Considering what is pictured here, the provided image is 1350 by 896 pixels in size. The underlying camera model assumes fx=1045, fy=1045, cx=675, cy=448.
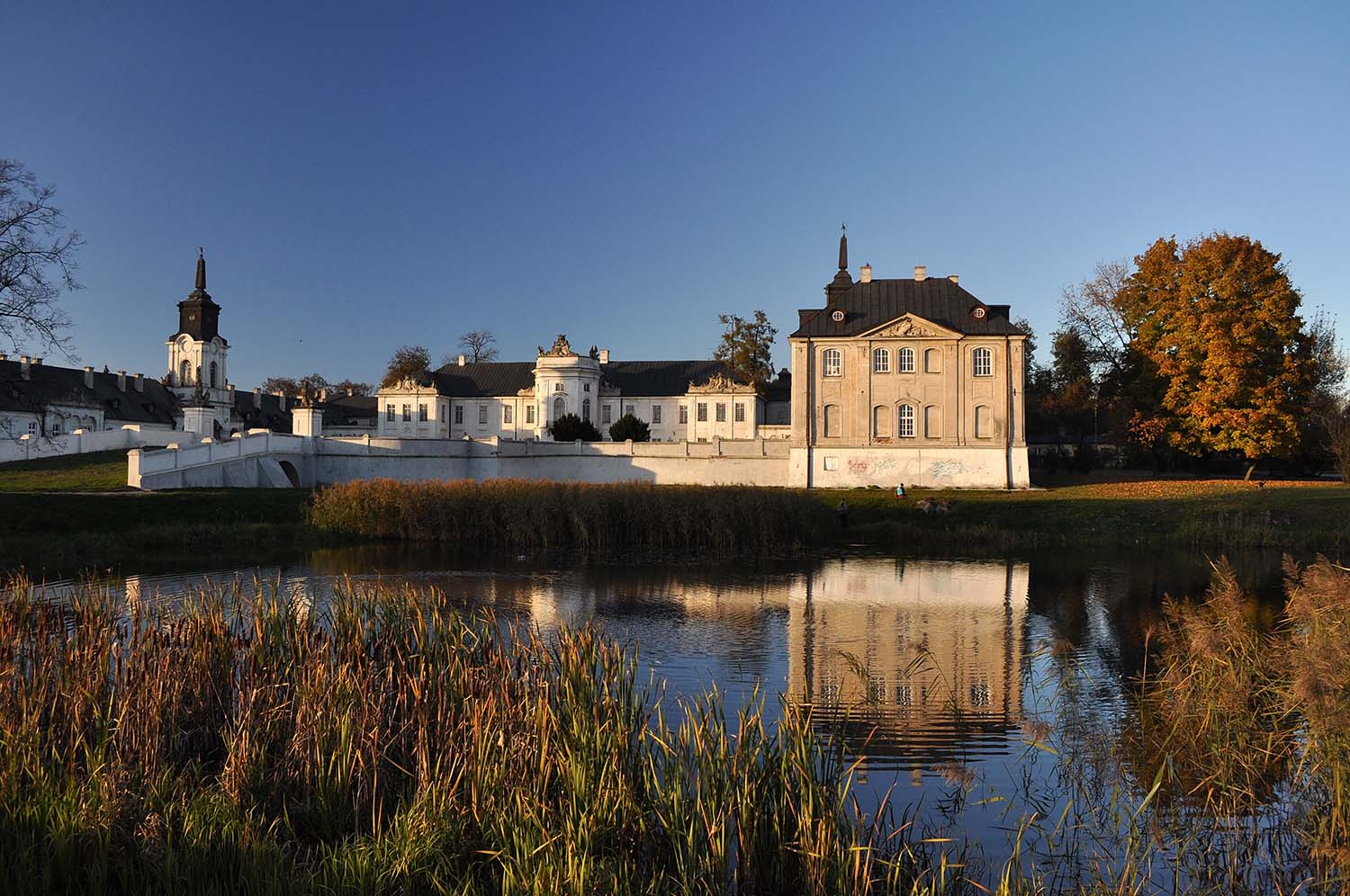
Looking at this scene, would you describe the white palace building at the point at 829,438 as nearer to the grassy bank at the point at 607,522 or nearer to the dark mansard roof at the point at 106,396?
the dark mansard roof at the point at 106,396

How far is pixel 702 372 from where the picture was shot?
73438 mm

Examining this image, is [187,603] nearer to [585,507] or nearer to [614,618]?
[614,618]

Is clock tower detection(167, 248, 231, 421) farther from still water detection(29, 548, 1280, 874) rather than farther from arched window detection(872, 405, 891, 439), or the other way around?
still water detection(29, 548, 1280, 874)

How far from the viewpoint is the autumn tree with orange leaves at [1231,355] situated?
133 feet

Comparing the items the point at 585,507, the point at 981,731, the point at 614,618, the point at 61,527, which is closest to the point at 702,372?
the point at 585,507

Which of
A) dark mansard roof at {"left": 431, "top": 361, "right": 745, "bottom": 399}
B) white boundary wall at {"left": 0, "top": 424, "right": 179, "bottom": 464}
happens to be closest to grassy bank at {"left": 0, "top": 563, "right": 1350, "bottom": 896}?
white boundary wall at {"left": 0, "top": 424, "right": 179, "bottom": 464}

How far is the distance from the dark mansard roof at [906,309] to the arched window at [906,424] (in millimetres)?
3820

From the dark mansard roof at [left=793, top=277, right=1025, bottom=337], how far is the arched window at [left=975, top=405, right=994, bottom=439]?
3.22 metres

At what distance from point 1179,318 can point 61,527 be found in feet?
132

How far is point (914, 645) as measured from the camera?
13.9 m

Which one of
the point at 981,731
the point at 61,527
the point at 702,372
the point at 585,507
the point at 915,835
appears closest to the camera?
the point at 915,835

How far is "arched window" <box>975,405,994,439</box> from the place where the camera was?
4491 cm

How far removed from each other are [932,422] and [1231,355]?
1173 centimetres

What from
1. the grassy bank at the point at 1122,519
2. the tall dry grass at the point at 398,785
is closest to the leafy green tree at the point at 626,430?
the grassy bank at the point at 1122,519
